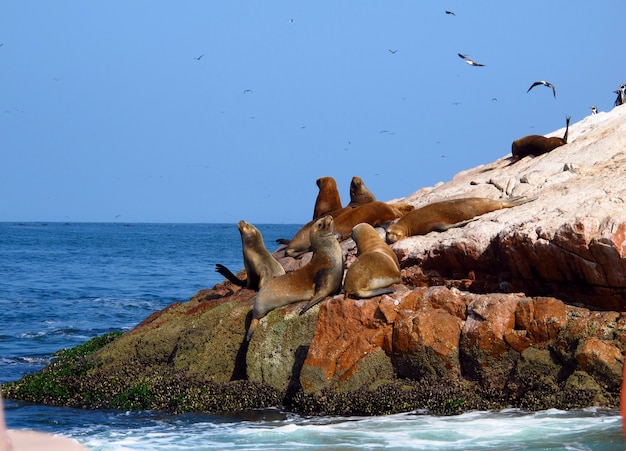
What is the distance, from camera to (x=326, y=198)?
14.5m

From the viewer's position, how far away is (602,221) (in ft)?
28.1

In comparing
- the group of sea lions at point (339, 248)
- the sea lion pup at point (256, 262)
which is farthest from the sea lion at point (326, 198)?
the sea lion pup at point (256, 262)

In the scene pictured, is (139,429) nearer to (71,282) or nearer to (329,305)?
(329,305)

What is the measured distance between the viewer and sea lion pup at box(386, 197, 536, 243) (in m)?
11.2

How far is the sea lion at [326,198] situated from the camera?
1440cm

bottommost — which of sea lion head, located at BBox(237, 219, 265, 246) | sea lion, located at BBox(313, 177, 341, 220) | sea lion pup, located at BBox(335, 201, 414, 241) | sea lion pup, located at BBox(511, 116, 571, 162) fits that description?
sea lion head, located at BBox(237, 219, 265, 246)

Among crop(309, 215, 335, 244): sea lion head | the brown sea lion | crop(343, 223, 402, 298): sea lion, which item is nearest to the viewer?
crop(343, 223, 402, 298): sea lion

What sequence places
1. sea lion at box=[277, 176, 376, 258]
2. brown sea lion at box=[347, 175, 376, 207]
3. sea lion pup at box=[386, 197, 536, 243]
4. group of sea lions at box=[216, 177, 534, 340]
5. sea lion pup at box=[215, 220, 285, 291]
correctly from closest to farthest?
group of sea lions at box=[216, 177, 534, 340] → sea lion pup at box=[215, 220, 285, 291] → sea lion pup at box=[386, 197, 536, 243] → sea lion at box=[277, 176, 376, 258] → brown sea lion at box=[347, 175, 376, 207]

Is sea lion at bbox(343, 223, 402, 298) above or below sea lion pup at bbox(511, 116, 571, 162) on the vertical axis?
below

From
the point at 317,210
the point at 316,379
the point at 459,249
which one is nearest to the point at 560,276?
the point at 459,249

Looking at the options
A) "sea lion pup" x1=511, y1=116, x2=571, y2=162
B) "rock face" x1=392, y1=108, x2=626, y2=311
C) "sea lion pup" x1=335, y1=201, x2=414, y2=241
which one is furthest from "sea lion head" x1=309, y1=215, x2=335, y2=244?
"sea lion pup" x1=511, y1=116, x2=571, y2=162

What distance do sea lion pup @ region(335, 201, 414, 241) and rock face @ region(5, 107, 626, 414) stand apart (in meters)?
1.62

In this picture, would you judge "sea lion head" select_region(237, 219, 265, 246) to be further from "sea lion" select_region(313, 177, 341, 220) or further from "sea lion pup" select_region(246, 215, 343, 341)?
"sea lion" select_region(313, 177, 341, 220)

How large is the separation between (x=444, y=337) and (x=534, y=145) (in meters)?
6.37
